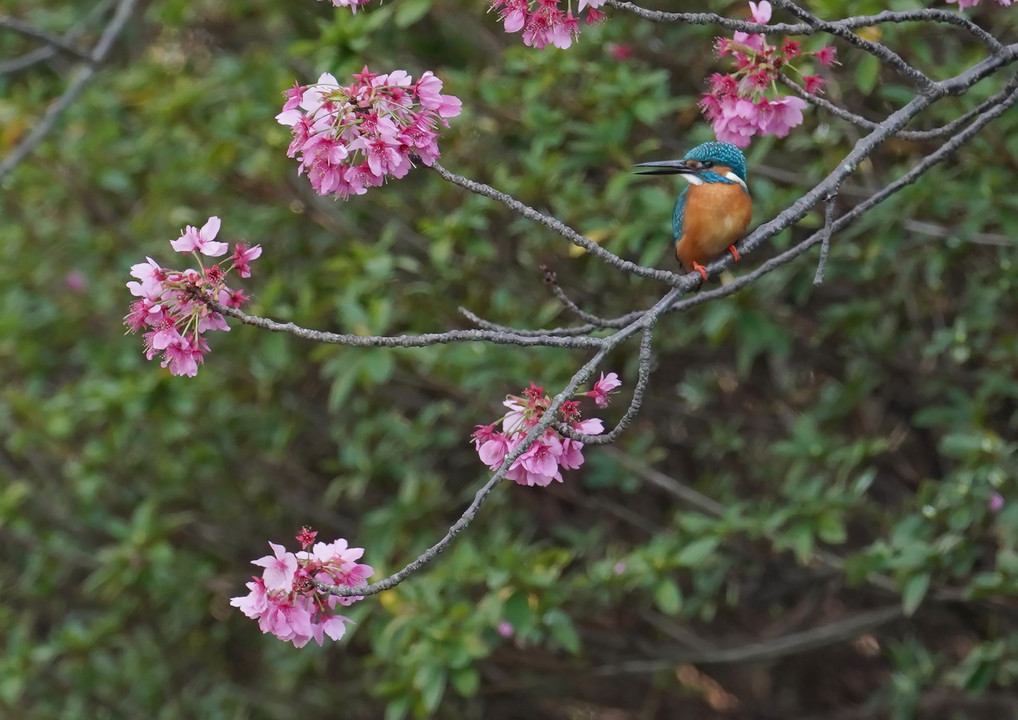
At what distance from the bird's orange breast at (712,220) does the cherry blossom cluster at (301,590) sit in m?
1.15

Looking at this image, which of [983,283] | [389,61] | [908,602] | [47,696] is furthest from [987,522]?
[47,696]

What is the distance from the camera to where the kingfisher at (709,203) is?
102 inches

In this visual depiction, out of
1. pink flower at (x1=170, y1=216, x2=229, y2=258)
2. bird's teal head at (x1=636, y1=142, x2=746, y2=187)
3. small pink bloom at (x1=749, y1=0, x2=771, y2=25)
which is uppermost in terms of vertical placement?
small pink bloom at (x1=749, y1=0, x2=771, y2=25)

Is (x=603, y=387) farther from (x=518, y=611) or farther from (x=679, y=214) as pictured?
(x=518, y=611)

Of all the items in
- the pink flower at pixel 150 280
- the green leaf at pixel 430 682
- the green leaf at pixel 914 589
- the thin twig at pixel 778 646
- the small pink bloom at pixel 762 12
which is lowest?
the thin twig at pixel 778 646

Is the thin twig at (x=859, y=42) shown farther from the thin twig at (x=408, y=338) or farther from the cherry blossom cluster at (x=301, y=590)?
the cherry blossom cluster at (x=301, y=590)

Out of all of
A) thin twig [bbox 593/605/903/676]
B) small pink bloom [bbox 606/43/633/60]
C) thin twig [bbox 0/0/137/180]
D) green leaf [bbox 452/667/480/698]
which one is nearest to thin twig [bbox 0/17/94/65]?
thin twig [bbox 0/0/137/180]

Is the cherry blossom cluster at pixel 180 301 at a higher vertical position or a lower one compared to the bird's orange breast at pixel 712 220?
higher

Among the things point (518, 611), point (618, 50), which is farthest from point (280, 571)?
point (618, 50)

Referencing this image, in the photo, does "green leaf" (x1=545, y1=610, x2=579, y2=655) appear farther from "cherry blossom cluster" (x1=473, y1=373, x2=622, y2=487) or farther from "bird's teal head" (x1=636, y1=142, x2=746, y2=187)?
"cherry blossom cluster" (x1=473, y1=373, x2=622, y2=487)

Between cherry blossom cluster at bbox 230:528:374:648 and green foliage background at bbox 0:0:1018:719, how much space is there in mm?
1348

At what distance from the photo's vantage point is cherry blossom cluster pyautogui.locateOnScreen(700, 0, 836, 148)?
2.10m

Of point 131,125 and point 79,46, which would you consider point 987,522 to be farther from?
point 79,46

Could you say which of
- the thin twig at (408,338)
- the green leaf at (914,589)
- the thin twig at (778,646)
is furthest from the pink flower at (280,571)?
the thin twig at (778,646)
